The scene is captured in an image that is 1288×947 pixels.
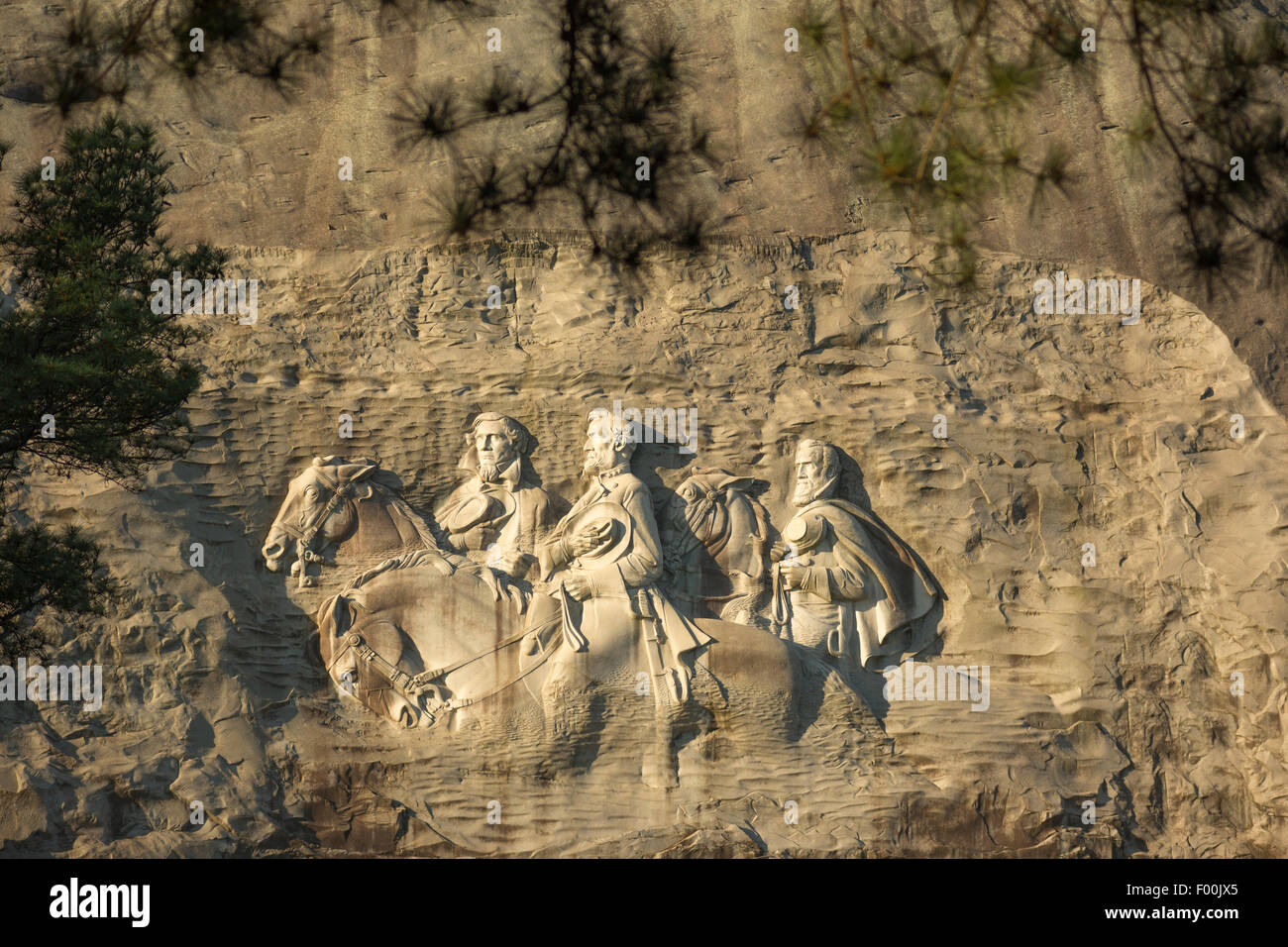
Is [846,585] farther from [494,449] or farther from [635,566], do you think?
[494,449]

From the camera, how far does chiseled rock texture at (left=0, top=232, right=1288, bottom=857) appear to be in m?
9.53

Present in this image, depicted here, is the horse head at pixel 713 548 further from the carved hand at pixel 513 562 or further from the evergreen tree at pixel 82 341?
the evergreen tree at pixel 82 341

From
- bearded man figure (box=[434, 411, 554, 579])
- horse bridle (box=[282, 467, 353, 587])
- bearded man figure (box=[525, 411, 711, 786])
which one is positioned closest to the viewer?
bearded man figure (box=[525, 411, 711, 786])

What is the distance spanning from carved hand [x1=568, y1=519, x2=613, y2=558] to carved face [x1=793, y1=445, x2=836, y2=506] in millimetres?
1113

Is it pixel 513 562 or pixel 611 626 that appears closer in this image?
pixel 611 626

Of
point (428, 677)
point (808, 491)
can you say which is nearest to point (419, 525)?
point (428, 677)

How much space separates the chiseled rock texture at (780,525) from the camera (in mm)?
9531

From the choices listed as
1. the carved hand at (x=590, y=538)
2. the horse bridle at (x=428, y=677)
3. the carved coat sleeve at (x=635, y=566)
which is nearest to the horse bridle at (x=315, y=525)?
the horse bridle at (x=428, y=677)

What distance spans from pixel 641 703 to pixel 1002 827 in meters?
2.04

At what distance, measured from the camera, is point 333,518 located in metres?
10.1

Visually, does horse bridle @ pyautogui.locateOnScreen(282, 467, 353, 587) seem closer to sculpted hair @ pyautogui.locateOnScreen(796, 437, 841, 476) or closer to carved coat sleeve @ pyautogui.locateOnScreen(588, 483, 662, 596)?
carved coat sleeve @ pyautogui.locateOnScreen(588, 483, 662, 596)

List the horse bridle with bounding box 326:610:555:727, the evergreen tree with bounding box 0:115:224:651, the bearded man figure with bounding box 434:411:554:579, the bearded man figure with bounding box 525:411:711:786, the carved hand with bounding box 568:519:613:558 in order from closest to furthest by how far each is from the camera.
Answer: the evergreen tree with bounding box 0:115:224:651, the bearded man figure with bounding box 525:411:711:786, the horse bridle with bounding box 326:610:555:727, the carved hand with bounding box 568:519:613:558, the bearded man figure with bounding box 434:411:554:579

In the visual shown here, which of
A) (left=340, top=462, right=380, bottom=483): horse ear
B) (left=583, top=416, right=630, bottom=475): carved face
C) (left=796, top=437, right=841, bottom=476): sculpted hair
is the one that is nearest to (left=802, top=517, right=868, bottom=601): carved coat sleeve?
(left=796, top=437, right=841, bottom=476): sculpted hair

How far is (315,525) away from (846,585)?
2.97 m
